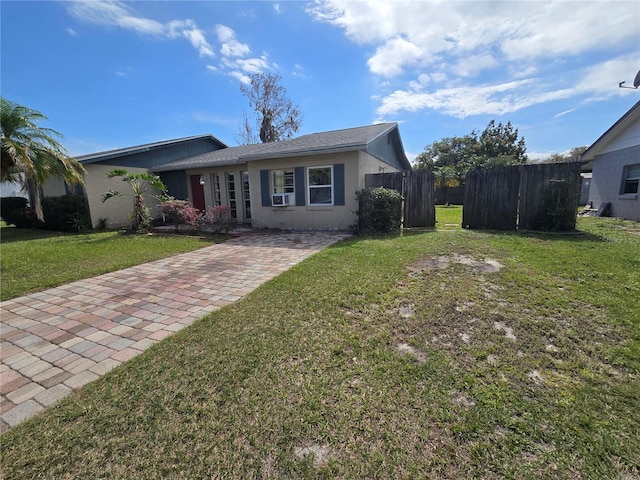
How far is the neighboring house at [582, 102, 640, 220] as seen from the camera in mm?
10523

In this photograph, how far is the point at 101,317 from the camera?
11.2 feet

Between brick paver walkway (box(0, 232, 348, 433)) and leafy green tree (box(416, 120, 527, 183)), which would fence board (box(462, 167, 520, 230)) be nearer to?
brick paver walkway (box(0, 232, 348, 433))

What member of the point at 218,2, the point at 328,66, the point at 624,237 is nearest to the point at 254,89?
the point at 328,66

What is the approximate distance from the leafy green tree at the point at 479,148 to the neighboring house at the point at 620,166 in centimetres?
1865

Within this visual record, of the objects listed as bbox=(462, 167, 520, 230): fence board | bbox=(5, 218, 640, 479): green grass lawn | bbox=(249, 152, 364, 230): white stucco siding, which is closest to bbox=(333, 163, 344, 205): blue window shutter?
bbox=(249, 152, 364, 230): white stucco siding

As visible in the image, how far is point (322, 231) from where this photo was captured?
9578mm

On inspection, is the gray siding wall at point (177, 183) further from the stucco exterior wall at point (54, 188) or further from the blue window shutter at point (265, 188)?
the stucco exterior wall at point (54, 188)

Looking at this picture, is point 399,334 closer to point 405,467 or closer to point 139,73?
point 405,467

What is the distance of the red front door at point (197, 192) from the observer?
12680 mm

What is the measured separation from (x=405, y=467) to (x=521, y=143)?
4178 cm

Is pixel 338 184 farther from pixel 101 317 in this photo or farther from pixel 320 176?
pixel 101 317

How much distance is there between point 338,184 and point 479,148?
102ft

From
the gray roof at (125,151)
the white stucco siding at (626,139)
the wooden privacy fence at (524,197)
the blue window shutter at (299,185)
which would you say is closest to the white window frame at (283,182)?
the blue window shutter at (299,185)

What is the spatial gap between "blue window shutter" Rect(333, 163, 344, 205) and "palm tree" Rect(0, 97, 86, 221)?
30.3 ft
